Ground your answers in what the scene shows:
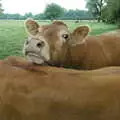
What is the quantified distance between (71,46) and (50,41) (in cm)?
58

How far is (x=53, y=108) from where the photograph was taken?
244 cm

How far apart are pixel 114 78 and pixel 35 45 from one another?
134 centimetres

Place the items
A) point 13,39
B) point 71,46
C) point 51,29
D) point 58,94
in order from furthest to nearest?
1. point 13,39
2. point 71,46
3. point 51,29
4. point 58,94

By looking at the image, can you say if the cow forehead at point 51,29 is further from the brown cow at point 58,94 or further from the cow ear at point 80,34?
the brown cow at point 58,94

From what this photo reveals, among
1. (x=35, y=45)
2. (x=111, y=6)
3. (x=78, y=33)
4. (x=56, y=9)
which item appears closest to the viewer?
(x=35, y=45)

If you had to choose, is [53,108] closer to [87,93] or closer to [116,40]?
[87,93]

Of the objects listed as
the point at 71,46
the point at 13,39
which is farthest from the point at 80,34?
the point at 13,39

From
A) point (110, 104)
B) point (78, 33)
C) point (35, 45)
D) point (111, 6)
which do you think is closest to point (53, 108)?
point (110, 104)

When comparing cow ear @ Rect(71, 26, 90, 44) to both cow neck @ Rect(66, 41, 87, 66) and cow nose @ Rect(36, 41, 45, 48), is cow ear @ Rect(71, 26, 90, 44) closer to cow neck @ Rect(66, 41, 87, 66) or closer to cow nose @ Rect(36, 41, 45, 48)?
cow neck @ Rect(66, 41, 87, 66)

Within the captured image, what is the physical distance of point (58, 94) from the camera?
8.08ft

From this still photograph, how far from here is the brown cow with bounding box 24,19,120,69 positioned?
396 centimetres

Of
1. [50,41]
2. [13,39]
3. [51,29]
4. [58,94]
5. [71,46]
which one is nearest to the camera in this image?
[58,94]

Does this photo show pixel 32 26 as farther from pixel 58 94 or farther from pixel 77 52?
pixel 58 94

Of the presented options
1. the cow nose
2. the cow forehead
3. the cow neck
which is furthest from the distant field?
the cow nose
